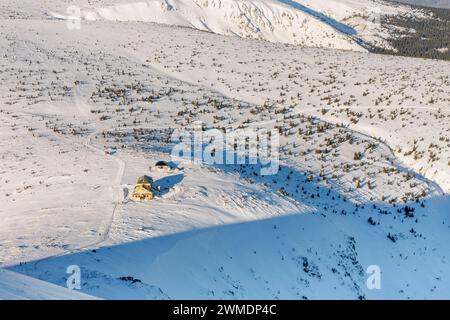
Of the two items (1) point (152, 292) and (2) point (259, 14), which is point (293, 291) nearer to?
(1) point (152, 292)

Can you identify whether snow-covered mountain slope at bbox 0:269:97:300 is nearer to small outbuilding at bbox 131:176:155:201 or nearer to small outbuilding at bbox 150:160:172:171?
small outbuilding at bbox 131:176:155:201

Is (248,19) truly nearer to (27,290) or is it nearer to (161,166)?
(161,166)

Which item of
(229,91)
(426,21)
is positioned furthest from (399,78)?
(426,21)

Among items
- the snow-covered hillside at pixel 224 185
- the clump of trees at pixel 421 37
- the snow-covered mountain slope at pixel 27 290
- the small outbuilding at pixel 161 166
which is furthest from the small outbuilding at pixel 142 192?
the clump of trees at pixel 421 37

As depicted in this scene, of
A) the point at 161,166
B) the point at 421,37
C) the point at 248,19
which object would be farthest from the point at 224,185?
the point at 421,37

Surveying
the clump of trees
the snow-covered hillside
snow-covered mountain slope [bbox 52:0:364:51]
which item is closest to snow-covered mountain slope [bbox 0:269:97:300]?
the snow-covered hillside

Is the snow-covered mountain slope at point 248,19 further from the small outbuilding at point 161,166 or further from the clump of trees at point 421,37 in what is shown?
the small outbuilding at point 161,166
